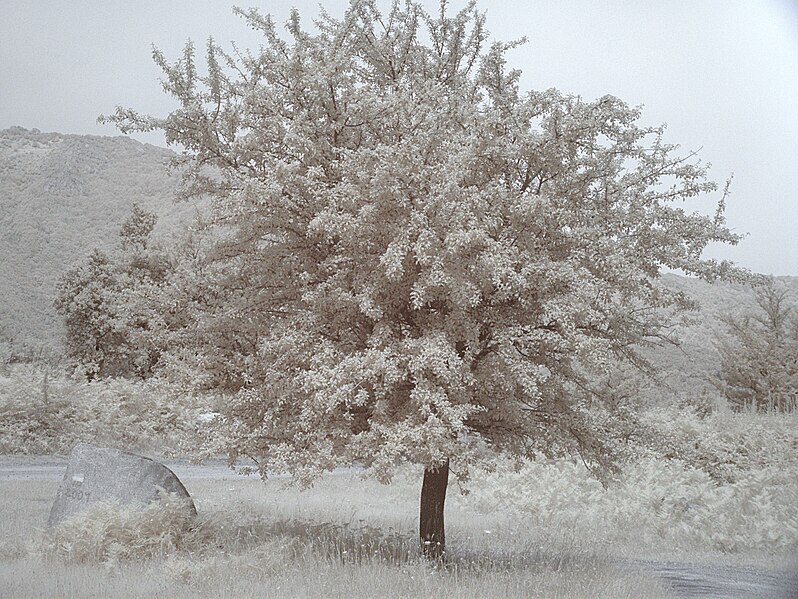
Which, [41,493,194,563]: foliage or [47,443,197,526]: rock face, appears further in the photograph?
[47,443,197,526]: rock face

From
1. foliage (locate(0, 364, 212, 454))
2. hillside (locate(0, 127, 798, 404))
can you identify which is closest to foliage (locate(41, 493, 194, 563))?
foliage (locate(0, 364, 212, 454))

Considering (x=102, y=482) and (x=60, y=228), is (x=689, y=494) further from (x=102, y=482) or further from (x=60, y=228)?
(x=60, y=228)

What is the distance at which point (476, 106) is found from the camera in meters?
10.5

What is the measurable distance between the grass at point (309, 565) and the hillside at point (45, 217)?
67.4ft

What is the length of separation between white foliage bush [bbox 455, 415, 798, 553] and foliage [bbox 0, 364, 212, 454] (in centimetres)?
997

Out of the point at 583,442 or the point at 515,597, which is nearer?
the point at 515,597

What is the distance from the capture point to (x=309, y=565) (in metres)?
9.35

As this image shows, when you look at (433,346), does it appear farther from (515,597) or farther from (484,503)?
(484,503)

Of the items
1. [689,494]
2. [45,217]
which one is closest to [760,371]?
[689,494]

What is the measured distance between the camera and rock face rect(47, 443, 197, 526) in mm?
10219

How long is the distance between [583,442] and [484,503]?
7.53 meters

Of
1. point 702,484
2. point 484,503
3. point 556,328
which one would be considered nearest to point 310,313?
point 556,328

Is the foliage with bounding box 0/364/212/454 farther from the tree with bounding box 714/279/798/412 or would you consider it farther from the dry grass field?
the tree with bounding box 714/279/798/412

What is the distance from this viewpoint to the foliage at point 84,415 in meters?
22.1
